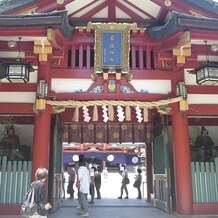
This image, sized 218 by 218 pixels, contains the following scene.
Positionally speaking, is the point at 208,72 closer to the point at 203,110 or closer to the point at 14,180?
the point at 203,110

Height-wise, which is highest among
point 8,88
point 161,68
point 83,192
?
point 161,68

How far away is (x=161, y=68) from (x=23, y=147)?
17.1ft

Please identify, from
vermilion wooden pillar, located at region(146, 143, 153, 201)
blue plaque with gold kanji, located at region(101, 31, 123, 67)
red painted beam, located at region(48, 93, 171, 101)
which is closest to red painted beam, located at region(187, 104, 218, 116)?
red painted beam, located at region(48, 93, 171, 101)

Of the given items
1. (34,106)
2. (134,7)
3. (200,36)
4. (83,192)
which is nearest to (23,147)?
(34,106)

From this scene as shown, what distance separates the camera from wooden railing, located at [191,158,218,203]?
9.28 m

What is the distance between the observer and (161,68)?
32.1 ft

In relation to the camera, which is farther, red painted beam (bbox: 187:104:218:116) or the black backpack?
red painted beam (bbox: 187:104:218:116)

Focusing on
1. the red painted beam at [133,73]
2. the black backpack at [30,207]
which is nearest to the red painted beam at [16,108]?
the red painted beam at [133,73]

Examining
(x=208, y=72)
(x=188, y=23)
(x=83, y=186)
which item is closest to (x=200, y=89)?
(x=208, y=72)

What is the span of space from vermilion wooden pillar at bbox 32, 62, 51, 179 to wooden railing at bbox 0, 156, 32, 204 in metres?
0.31

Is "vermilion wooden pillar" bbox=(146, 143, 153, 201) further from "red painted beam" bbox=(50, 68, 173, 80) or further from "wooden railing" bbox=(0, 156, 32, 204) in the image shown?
"wooden railing" bbox=(0, 156, 32, 204)

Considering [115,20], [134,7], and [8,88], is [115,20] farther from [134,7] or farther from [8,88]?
[8,88]

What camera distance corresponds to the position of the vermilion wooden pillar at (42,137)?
8914 millimetres

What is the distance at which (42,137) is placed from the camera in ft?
29.6
